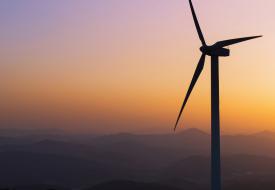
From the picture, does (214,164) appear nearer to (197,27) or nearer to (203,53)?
(203,53)

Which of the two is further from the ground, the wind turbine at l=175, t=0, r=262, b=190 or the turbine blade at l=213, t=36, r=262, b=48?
the turbine blade at l=213, t=36, r=262, b=48

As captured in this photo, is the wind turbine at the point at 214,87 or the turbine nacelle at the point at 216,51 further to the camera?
the turbine nacelle at the point at 216,51

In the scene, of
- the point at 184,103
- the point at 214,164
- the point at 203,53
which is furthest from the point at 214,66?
the point at 214,164

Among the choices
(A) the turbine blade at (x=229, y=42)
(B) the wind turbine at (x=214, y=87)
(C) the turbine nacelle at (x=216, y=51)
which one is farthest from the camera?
(A) the turbine blade at (x=229, y=42)

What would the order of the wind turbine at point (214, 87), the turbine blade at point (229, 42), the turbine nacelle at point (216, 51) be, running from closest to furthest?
the wind turbine at point (214, 87)
the turbine nacelle at point (216, 51)
the turbine blade at point (229, 42)

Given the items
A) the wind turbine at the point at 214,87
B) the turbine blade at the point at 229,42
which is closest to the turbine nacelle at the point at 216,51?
the wind turbine at the point at 214,87

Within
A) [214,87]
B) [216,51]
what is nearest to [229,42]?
[216,51]

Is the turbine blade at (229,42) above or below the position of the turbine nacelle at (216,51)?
above

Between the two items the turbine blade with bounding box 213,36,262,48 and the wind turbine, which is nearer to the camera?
the wind turbine

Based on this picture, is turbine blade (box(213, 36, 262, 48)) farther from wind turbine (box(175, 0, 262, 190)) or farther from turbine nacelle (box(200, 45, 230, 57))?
turbine nacelle (box(200, 45, 230, 57))

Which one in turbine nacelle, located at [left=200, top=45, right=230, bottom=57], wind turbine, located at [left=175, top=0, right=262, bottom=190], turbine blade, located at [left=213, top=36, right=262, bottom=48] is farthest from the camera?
turbine blade, located at [left=213, top=36, right=262, bottom=48]

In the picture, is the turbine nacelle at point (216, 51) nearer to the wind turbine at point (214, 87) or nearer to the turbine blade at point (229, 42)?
the wind turbine at point (214, 87)

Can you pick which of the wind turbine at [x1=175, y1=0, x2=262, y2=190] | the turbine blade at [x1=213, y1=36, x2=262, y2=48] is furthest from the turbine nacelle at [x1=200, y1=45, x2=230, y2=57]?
the turbine blade at [x1=213, y1=36, x2=262, y2=48]
